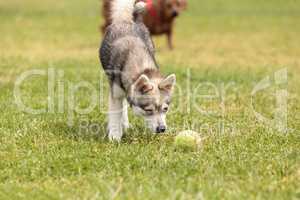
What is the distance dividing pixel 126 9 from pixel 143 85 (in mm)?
1713

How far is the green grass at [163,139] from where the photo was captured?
6172 millimetres

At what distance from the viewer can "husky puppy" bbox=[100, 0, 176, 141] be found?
7680 mm

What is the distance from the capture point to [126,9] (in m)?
8.98

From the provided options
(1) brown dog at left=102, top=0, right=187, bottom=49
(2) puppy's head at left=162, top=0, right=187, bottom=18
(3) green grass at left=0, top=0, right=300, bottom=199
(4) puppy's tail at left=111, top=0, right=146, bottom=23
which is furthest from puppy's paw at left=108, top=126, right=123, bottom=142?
(2) puppy's head at left=162, top=0, right=187, bottom=18

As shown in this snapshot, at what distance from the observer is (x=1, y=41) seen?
19.0 metres

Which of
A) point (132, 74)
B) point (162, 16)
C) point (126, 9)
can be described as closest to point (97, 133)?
point (132, 74)

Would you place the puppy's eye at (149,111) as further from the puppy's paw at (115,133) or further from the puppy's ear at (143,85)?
the puppy's paw at (115,133)

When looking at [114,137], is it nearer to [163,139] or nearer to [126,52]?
[163,139]

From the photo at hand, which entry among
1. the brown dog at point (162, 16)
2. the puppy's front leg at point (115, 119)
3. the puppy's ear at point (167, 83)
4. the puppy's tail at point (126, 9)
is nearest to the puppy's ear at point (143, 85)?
the puppy's ear at point (167, 83)

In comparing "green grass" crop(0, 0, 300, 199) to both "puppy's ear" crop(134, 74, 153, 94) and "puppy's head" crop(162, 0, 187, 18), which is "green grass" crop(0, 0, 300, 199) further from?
"puppy's head" crop(162, 0, 187, 18)

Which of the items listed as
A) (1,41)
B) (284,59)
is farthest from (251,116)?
(1,41)

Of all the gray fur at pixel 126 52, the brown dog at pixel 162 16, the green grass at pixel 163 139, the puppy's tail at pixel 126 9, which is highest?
the brown dog at pixel 162 16

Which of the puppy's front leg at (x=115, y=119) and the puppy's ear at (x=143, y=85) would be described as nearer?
the puppy's ear at (x=143, y=85)

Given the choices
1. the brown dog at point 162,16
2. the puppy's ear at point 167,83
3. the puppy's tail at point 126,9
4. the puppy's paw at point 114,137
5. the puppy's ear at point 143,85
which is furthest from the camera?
the brown dog at point 162,16
